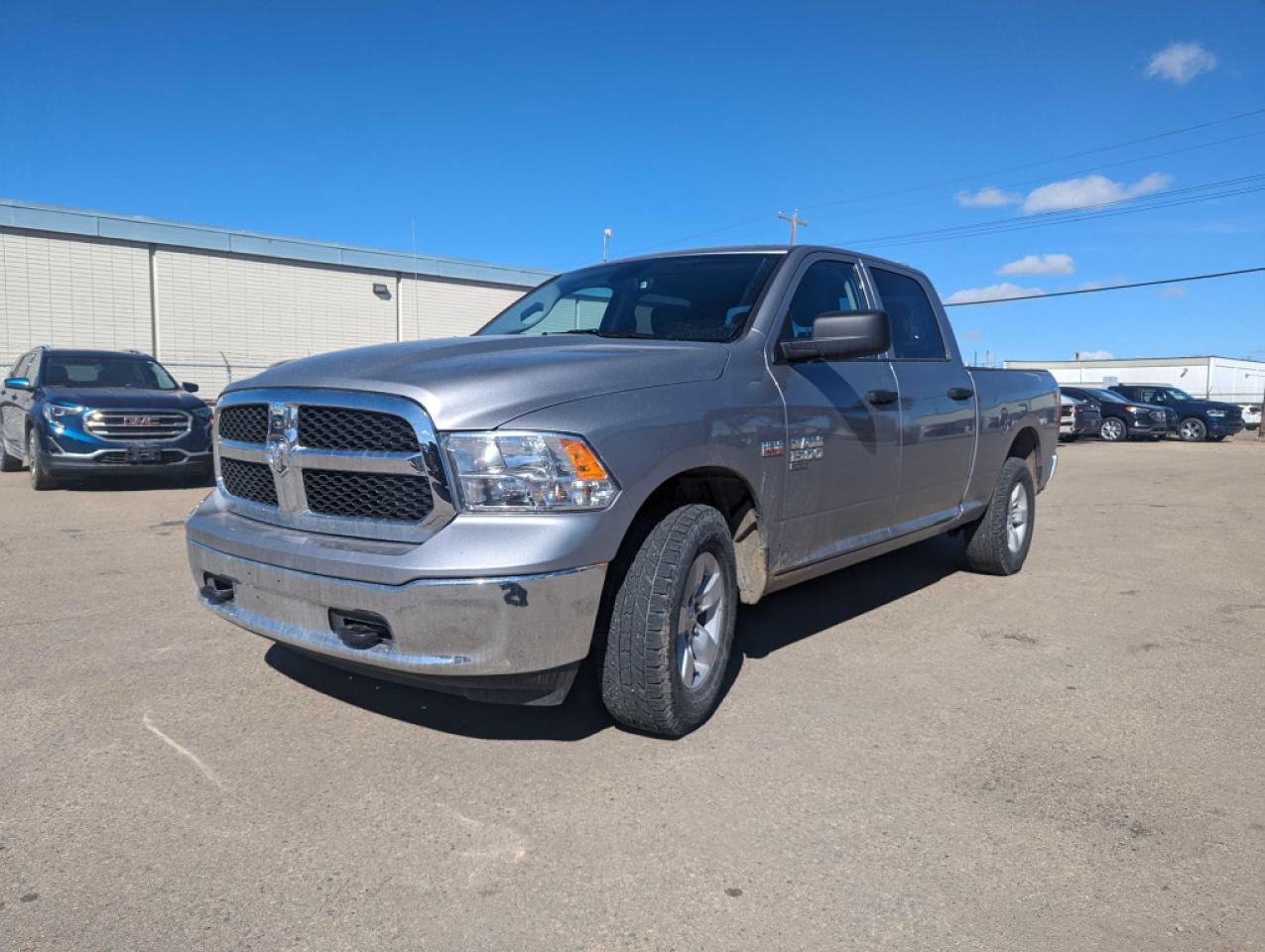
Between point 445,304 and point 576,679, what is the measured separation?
986 inches

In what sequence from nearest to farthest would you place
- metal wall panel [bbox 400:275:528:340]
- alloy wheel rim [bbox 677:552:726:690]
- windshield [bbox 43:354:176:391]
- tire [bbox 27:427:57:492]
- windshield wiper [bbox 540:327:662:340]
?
alloy wheel rim [bbox 677:552:726:690] < windshield wiper [bbox 540:327:662:340] < tire [bbox 27:427:57:492] < windshield [bbox 43:354:176:391] < metal wall panel [bbox 400:275:528:340]

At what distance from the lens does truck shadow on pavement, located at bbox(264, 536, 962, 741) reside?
340cm

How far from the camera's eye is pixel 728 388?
341 cm

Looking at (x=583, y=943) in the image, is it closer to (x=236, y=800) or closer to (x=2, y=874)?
(x=236, y=800)

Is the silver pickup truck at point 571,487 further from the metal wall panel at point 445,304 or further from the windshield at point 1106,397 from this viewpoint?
the windshield at point 1106,397

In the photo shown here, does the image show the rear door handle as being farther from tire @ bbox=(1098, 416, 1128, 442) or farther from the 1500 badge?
tire @ bbox=(1098, 416, 1128, 442)

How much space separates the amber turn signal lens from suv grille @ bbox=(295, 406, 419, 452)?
0.46 meters

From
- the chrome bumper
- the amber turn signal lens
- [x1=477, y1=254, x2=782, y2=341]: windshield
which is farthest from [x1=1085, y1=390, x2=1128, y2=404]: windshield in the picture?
the chrome bumper

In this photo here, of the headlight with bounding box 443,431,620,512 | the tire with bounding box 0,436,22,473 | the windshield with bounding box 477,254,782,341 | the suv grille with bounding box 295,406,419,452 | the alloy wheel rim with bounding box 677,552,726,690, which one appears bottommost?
the alloy wheel rim with bounding box 677,552,726,690

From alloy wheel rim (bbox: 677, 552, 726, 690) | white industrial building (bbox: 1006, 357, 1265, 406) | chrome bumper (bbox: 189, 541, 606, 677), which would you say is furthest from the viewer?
white industrial building (bbox: 1006, 357, 1265, 406)

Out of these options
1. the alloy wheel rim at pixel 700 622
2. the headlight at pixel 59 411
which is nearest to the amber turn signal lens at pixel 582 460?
the alloy wheel rim at pixel 700 622

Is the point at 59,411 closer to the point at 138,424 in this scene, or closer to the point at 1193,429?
the point at 138,424

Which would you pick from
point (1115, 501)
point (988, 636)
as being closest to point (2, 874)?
point (988, 636)

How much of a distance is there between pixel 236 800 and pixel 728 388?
2.11 metres
